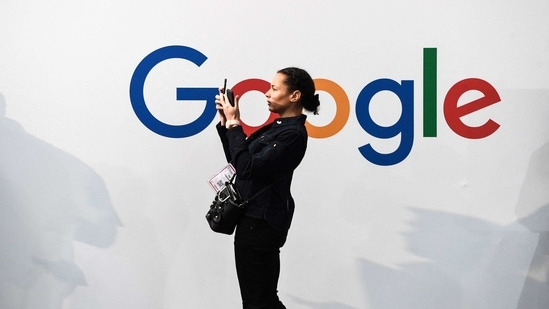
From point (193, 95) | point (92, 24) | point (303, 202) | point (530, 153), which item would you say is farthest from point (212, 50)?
point (530, 153)

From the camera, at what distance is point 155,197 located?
341cm

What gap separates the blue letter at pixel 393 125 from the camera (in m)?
3.35

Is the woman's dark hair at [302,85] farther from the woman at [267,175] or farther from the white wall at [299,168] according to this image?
the white wall at [299,168]

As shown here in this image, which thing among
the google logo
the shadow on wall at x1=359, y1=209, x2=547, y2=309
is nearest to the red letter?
the google logo

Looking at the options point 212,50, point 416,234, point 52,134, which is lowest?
point 416,234

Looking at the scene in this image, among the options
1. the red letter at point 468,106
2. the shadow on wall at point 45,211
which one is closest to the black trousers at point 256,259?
the shadow on wall at point 45,211

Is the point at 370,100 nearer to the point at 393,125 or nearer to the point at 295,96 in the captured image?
the point at 393,125

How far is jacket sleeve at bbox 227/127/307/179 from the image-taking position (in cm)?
252

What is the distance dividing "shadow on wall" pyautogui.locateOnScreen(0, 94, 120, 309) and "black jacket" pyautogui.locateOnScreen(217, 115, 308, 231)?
102cm

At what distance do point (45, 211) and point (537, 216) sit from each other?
230 centimetres

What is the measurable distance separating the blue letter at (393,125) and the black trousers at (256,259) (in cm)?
93

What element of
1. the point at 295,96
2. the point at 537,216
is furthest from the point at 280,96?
the point at 537,216

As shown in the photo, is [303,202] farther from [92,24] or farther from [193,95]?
[92,24]

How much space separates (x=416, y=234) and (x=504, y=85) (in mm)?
797
